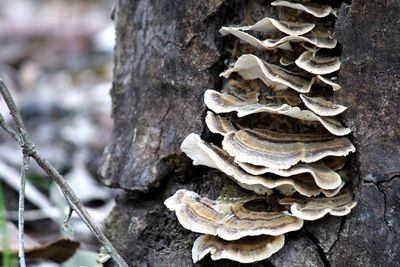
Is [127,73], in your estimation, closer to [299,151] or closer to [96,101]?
[299,151]

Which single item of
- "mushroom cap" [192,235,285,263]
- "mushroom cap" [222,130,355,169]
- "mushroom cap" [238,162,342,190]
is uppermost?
"mushroom cap" [222,130,355,169]

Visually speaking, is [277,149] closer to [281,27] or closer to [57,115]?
[281,27]

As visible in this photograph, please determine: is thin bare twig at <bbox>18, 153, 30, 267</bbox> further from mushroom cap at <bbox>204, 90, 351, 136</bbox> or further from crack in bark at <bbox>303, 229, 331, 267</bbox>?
crack in bark at <bbox>303, 229, 331, 267</bbox>

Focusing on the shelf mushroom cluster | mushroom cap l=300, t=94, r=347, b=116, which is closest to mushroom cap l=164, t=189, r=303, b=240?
the shelf mushroom cluster

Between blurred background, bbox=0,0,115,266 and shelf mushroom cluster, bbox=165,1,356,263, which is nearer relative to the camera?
shelf mushroom cluster, bbox=165,1,356,263

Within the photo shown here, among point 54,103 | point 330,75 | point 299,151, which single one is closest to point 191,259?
point 299,151

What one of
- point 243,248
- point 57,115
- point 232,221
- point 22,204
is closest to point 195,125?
point 232,221
